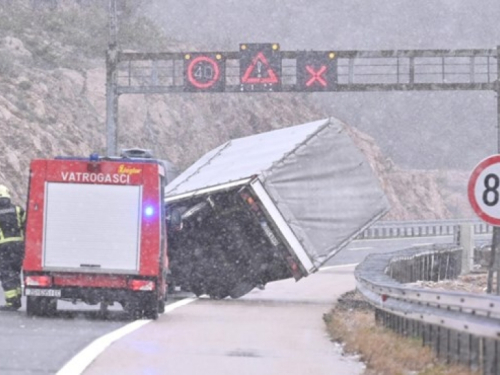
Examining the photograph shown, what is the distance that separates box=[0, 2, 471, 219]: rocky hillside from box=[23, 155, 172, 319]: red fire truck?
76.1ft

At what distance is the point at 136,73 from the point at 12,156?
18095 millimetres

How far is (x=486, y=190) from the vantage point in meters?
13.6

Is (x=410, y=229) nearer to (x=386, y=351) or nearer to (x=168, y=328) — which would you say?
(x=168, y=328)

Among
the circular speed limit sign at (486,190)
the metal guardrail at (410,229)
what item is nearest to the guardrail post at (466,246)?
the metal guardrail at (410,229)

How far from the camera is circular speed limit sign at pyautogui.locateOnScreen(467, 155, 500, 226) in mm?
13469

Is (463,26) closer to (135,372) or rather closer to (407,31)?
(407,31)

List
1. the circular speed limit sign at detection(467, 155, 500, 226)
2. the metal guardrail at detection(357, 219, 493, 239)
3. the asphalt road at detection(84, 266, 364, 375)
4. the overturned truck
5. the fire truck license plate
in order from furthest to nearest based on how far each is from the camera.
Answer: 1. the metal guardrail at detection(357, 219, 493, 239)
2. the overturned truck
3. the fire truck license plate
4. the circular speed limit sign at detection(467, 155, 500, 226)
5. the asphalt road at detection(84, 266, 364, 375)

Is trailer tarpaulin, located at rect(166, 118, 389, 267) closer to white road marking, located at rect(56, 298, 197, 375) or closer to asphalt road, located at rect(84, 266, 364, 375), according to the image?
asphalt road, located at rect(84, 266, 364, 375)

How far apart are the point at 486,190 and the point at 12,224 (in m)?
7.94

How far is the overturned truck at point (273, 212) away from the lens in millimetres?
22438

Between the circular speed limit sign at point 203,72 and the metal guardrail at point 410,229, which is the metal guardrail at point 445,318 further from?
the metal guardrail at point 410,229

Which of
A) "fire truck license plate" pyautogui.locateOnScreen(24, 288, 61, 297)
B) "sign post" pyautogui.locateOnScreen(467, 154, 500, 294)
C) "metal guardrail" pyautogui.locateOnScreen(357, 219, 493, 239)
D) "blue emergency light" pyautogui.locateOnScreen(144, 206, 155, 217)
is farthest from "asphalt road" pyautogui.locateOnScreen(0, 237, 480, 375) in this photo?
"metal guardrail" pyautogui.locateOnScreen(357, 219, 493, 239)

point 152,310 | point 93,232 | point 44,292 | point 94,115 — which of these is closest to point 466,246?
point 152,310

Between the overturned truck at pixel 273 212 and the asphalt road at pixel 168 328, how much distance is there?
605 mm
